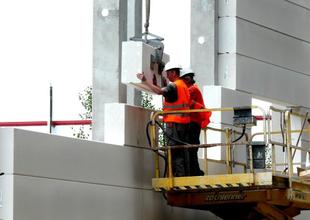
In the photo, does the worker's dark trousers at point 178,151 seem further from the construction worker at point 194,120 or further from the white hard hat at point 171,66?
the white hard hat at point 171,66

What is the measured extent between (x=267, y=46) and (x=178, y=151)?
659 centimetres

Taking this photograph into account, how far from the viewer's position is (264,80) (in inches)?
913

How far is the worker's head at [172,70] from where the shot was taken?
17859 millimetres

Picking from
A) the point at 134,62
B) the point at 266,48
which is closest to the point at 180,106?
the point at 134,62

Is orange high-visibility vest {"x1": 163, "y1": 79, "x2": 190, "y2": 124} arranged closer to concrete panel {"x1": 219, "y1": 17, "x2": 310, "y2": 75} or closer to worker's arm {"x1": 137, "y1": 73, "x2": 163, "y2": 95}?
worker's arm {"x1": 137, "y1": 73, "x2": 163, "y2": 95}

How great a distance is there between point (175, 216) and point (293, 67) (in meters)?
7.03

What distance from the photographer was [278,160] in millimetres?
25953

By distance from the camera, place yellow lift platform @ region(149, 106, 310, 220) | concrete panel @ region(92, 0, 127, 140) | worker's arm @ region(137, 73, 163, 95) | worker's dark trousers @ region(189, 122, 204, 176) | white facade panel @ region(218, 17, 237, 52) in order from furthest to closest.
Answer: white facade panel @ region(218, 17, 237, 52), concrete panel @ region(92, 0, 127, 140), worker's dark trousers @ region(189, 122, 204, 176), worker's arm @ region(137, 73, 163, 95), yellow lift platform @ region(149, 106, 310, 220)

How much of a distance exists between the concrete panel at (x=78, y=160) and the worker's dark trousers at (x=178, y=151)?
58cm

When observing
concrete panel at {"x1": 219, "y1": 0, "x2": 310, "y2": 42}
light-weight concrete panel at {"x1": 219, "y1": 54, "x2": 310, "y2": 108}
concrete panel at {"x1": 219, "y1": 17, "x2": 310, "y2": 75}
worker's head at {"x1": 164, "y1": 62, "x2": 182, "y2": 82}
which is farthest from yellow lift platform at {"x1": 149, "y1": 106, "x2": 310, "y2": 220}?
concrete panel at {"x1": 219, "y1": 0, "x2": 310, "y2": 42}

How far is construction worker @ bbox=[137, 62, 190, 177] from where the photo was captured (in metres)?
17.4

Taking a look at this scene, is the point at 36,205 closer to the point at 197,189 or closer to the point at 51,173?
the point at 51,173

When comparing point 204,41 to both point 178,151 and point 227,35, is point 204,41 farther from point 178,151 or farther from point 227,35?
point 178,151

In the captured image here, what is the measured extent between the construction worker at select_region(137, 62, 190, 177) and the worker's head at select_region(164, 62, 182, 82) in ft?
1.03
